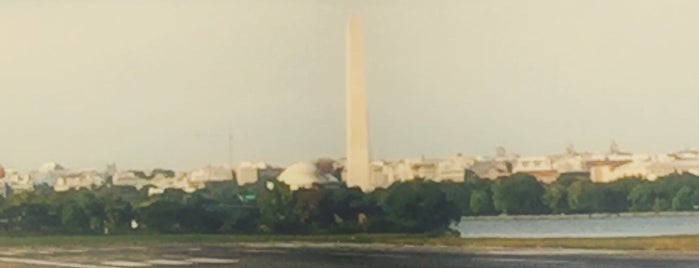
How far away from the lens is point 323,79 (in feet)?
8.52

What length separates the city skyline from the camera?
101 inches

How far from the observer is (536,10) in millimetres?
2602

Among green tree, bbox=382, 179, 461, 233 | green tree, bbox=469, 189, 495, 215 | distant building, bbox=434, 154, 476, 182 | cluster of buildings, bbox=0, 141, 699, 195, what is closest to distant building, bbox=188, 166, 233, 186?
cluster of buildings, bbox=0, 141, 699, 195

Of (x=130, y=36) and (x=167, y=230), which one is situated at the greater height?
(x=130, y=36)

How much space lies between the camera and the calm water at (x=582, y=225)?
2517mm

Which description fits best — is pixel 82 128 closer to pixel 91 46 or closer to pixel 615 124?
pixel 91 46

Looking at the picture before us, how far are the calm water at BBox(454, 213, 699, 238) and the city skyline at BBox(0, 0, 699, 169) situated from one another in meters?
0.20

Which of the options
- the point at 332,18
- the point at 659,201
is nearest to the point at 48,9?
the point at 332,18

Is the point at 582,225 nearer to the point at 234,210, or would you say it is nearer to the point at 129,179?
the point at 234,210

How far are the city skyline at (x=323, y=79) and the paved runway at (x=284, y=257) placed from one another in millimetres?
264

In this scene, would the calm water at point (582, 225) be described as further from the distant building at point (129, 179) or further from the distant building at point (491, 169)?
the distant building at point (129, 179)

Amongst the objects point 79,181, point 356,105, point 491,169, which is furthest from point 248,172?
point 491,169

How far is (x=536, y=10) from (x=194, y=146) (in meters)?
1.09

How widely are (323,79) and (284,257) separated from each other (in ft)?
1.77
